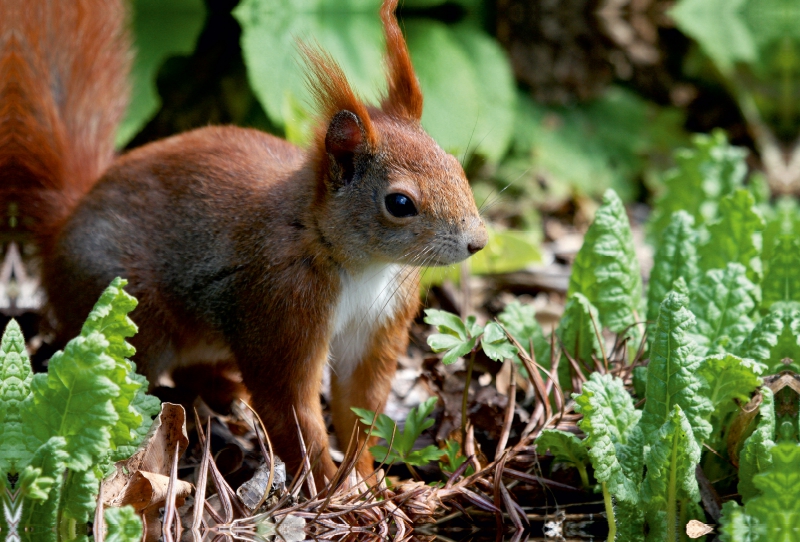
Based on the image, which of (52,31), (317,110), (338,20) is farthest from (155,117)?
(317,110)

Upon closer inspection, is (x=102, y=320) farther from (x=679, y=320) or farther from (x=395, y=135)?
(x=679, y=320)

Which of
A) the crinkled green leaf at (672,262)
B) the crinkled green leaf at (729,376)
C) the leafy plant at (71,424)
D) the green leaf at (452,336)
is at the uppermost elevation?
the crinkled green leaf at (672,262)

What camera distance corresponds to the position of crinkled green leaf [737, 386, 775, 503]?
2.36 meters

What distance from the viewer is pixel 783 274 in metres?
3.13

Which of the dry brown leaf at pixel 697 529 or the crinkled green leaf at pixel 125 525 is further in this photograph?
the dry brown leaf at pixel 697 529

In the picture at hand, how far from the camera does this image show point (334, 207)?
9.12 ft

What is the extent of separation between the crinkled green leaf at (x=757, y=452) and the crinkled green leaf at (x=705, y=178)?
164 centimetres

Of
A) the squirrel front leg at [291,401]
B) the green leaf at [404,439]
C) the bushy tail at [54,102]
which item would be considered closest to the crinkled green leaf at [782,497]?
the green leaf at [404,439]

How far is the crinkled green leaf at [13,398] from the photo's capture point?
2152mm

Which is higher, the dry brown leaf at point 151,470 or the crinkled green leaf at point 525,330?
the crinkled green leaf at point 525,330

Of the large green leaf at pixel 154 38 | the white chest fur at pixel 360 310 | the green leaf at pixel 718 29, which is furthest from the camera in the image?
the green leaf at pixel 718 29

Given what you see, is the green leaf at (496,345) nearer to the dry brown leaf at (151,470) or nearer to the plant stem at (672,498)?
the plant stem at (672,498)

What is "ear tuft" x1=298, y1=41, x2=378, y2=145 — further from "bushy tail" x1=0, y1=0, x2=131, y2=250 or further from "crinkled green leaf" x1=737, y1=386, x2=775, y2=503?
"crinkled green leaf" x1=737, y1=386, x2=775, y2=503

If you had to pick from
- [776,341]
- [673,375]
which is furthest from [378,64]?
[673,375]
